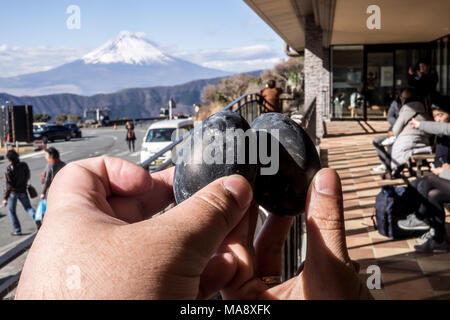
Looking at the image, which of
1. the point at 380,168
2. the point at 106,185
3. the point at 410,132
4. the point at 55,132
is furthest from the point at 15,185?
the point at 55,132

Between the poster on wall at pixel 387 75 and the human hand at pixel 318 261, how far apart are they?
21.0 meters

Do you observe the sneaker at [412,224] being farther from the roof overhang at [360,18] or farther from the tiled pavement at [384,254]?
the roof overhang at [360,18]

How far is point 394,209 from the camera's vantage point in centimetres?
544

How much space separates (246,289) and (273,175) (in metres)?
0.26

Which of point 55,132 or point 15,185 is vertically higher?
point 55,132

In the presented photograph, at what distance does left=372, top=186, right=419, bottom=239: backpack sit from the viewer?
5441 mm

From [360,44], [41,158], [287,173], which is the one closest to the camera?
[287,173]

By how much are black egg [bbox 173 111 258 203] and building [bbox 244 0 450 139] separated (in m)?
10.7

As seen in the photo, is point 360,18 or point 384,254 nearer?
point 384,254

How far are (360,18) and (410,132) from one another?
700cm

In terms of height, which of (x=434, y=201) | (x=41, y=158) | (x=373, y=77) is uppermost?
(x=373, y=77)

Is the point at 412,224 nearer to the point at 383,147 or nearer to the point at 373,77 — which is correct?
the point at 383,147

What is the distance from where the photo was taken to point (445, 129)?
5.69 m

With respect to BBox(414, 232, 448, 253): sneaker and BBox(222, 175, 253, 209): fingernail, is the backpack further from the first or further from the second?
BBox(222, 175, 253, 209): fingernail
